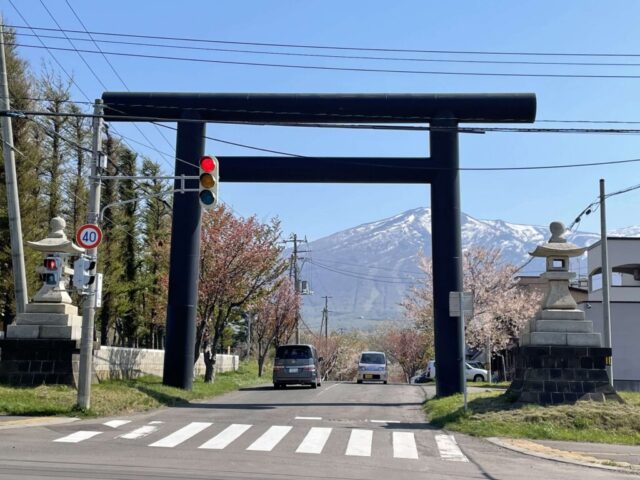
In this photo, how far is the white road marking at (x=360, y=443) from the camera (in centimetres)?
1289

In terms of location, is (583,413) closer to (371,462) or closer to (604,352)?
(604,352)

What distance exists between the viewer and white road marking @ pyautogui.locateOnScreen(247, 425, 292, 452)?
519 inches

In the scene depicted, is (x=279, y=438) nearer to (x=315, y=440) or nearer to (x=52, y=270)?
(x=315, y=440)

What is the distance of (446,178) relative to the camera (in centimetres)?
2362

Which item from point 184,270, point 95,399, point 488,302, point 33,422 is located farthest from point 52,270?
point 488,302

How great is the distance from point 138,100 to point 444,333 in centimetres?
1244

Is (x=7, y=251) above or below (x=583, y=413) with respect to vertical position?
above

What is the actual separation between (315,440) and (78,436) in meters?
4.56

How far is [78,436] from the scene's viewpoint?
45.3 ft

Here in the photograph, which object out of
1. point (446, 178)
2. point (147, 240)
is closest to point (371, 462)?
point (446, 178)

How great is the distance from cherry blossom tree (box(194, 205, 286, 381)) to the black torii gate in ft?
23.9

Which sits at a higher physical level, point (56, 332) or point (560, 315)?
point (560, 315)

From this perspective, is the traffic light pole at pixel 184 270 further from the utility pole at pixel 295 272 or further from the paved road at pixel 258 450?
the utility pole at pixel 295 272

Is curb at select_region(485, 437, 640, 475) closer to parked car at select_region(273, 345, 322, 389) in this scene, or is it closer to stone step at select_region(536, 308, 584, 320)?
stone step at select_region(536, 308, 584, 320)
